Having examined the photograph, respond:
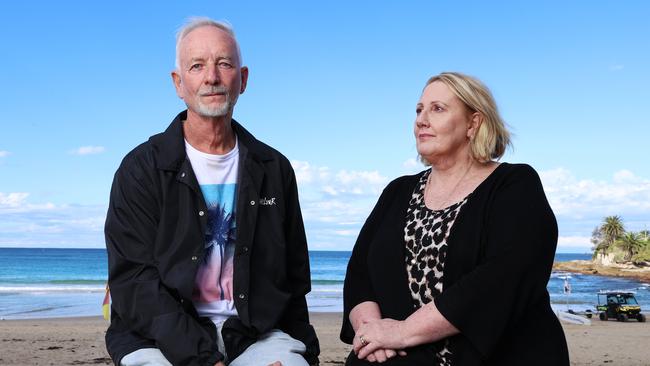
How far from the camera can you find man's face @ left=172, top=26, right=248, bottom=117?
3354 mm

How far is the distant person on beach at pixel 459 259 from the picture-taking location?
10.6 ft

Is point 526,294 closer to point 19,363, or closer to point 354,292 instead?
point 354,292

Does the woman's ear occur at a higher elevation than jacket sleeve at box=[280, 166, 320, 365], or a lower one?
higher

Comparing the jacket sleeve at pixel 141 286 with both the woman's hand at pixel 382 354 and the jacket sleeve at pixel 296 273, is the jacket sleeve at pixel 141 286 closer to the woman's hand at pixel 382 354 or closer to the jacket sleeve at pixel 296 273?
the jacket sleeve at pixel 296 273

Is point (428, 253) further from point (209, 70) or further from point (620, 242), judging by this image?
point (620, 242)

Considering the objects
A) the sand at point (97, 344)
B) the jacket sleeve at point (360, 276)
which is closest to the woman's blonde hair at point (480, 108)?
the jacket sleeve at point (360, 276)

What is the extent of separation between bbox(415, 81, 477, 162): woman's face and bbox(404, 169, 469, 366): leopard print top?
0.95 feet

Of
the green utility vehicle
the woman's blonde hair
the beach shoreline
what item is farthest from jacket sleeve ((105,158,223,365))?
the beach shoreline

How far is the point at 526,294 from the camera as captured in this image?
128 inches

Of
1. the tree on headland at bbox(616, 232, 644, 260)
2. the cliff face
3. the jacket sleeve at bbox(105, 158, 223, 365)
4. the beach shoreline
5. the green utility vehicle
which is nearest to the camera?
the jacket sleeve at bbox(105, 158, 223, 365)

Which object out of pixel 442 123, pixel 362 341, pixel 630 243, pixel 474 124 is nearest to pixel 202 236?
pixel 362 341

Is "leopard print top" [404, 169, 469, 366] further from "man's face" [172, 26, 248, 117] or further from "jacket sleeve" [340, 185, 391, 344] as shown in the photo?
"man's face" [172, 26, 248, 117]

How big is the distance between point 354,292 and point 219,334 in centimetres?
83

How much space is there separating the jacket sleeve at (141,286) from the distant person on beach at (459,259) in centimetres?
86
